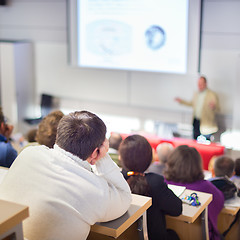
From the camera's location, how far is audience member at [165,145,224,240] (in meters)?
2.76

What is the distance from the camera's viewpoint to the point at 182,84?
642 centimetres

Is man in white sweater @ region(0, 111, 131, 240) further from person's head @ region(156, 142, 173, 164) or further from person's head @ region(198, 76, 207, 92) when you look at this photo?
person's head @ region(198, 76, 207, 92)

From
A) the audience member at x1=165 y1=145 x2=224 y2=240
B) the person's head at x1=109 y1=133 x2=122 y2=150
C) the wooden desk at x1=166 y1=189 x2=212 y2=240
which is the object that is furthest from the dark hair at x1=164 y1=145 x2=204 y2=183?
the person's head at x1=109 y1=133 x2=122 y2=150

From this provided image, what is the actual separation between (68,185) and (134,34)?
17.4ft

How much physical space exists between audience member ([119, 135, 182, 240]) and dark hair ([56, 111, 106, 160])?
67 centimetres

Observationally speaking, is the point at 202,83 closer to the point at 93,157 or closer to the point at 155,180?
the point at 155,180

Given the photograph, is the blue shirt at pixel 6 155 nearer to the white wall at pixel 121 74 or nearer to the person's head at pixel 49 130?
the person's head at pixel 49 130

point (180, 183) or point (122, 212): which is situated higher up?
point (122, 212)

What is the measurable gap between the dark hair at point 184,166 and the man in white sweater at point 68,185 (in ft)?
3.87

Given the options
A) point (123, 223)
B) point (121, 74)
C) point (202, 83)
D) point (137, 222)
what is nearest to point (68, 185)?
point (123, 223)

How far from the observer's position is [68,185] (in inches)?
61.5

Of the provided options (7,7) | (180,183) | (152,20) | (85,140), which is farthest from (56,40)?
(85,140)

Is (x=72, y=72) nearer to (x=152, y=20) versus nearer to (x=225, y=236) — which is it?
(x=152, y=20)

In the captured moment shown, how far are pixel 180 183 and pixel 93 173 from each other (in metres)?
1.32
